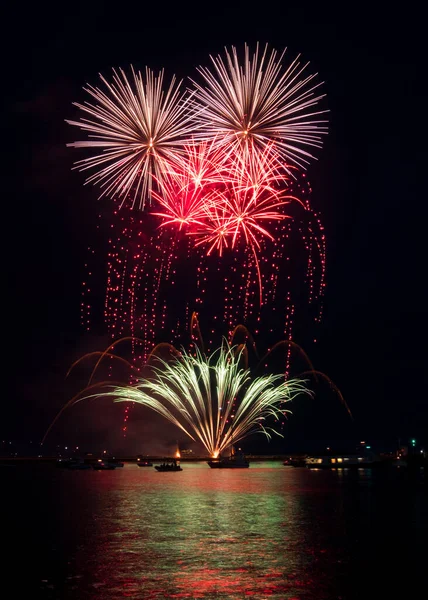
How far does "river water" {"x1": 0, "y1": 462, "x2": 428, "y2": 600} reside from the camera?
2514 centimetres

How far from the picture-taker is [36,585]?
85.5ft

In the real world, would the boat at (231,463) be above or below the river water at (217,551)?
above

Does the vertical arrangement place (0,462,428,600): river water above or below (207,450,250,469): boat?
below

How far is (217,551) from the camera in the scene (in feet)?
110

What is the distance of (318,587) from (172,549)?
36.2ft

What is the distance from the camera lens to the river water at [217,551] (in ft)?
82.5

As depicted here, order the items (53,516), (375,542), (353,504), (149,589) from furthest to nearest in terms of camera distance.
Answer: (353,504), (53,516), (375,542), (149,589)

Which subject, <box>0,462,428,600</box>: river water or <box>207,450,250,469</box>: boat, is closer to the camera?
<box>0,462,428,600</box>: river water

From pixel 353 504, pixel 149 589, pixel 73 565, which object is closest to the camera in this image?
pixel 149 589

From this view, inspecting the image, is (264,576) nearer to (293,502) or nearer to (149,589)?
(149,589)

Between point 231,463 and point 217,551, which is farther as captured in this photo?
point 231,463

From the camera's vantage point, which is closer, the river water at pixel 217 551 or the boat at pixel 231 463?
the river water at pixel 217 551

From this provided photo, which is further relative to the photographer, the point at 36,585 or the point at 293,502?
the point at 293,502

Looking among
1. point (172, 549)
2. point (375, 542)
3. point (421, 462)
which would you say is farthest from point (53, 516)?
point (421, 462)
